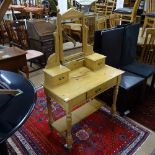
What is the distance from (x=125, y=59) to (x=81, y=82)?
109cm

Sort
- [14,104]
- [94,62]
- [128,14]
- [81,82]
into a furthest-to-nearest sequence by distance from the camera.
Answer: [128,14] → [94,62] → [81,82] → [14,104]

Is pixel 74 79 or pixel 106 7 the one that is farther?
pixel 106 7

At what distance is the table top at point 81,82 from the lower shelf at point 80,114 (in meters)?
0.47

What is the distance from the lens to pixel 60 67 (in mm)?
1764

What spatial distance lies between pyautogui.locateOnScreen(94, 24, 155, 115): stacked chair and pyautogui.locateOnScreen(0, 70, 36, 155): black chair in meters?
1.20

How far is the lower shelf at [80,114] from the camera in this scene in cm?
196

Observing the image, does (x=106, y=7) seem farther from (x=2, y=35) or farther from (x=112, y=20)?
(x=2, y=35)

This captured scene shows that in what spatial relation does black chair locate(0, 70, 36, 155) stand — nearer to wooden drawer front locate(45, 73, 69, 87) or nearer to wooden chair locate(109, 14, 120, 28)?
wooden drawer front locate(45, 73, 69, 87)

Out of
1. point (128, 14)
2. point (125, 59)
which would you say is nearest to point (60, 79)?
point (125, 59)

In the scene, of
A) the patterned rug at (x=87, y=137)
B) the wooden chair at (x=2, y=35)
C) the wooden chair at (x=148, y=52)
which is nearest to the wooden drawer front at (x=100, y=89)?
the patterned rug at (x=87, y=137)

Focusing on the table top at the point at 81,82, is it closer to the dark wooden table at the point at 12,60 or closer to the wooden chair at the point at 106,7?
the dark wooden table at the point at 12,60

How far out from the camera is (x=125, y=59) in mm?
2629

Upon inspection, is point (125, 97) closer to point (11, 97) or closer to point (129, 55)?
point (129, 55)

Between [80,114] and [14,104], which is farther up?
[14,104]
